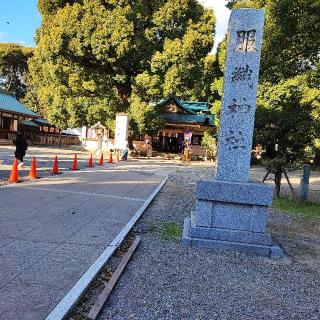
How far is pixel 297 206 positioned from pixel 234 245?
21.0 feet

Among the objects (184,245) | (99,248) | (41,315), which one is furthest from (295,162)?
(41,315)

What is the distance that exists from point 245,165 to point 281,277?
2.06 meters

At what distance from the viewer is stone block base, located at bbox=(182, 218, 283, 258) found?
6.14m

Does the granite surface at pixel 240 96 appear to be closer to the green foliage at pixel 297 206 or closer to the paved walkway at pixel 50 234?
the paved walkway at pixel 50 234

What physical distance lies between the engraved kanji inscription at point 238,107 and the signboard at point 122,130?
20.5m

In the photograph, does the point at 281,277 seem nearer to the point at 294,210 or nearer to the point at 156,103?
the point at 294,210

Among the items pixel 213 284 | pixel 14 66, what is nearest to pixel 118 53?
pixel 213 284

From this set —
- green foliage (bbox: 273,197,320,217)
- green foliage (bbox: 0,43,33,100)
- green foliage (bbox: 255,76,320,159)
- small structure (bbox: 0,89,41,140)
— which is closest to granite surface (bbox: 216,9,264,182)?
green foliage (bbox: 273,197,320,217)

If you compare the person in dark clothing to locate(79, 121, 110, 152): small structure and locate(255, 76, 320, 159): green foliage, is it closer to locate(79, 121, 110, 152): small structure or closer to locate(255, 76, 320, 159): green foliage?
locate(255, 76, 320, 159): green foliage

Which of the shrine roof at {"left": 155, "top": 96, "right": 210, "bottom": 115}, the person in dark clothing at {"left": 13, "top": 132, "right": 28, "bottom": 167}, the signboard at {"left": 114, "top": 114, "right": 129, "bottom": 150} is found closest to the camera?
the person in dark clothing at {"left": 13, "top": 132, "right": 28, "bottom": 167}

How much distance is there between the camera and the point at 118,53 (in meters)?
27.4

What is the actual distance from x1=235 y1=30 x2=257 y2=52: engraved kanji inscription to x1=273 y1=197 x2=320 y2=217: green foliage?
19.4 ft

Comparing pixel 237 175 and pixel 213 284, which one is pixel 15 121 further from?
pixel 213 284

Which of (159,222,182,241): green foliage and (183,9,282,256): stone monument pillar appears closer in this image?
(183,9,282,256): stone monument pillar
